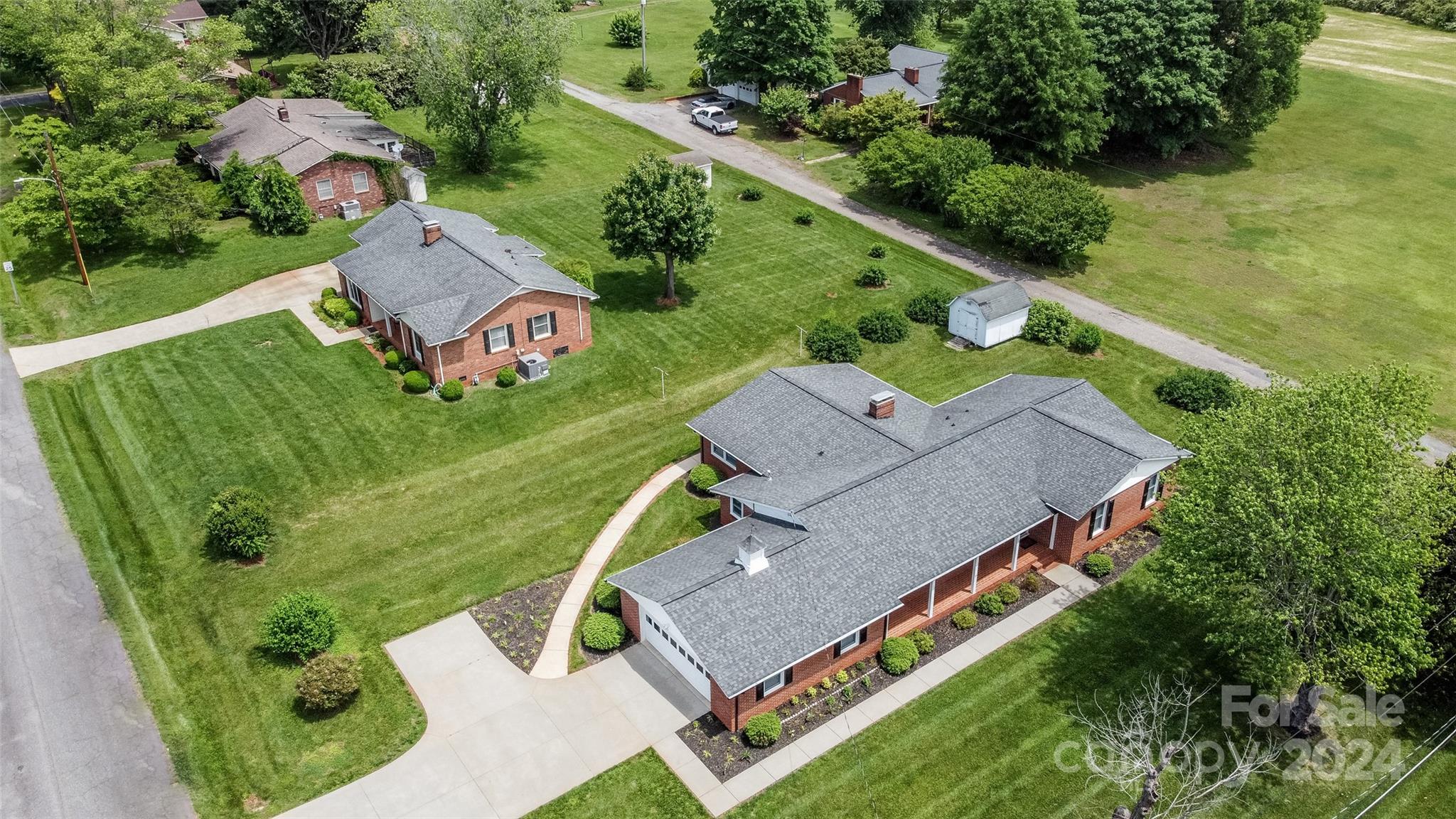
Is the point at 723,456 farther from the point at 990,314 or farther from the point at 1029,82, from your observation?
the point at 1029,82

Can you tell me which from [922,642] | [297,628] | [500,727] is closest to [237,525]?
[297,628]

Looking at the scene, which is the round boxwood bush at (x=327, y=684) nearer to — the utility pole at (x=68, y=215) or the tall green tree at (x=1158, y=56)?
the utility pole at (x=68, y=215)

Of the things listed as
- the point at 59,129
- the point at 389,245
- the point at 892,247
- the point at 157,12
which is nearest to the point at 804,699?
the point at 389,245

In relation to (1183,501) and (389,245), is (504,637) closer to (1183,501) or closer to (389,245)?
(1183,501)

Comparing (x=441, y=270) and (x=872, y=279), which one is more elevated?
(x=441, y=270)

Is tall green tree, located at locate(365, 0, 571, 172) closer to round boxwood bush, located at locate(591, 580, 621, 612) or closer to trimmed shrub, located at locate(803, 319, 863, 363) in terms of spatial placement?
trimmed shrub, located at locate(803, 319, 863, 363)
